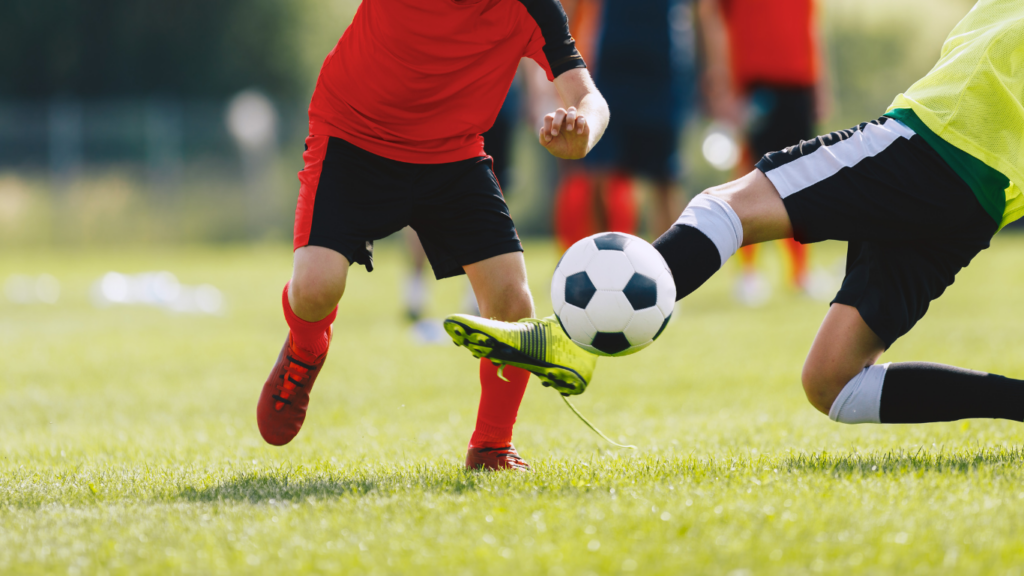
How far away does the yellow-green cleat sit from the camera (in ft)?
9.02

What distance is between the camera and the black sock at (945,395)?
310cm

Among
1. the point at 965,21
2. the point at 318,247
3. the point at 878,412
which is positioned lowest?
the point at 878,412

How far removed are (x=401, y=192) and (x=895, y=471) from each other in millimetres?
1711

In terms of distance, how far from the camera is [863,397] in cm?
318

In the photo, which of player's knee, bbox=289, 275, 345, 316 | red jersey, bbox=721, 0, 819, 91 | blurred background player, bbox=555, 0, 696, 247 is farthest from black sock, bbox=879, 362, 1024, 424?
red jersey, bbox=721, 0, 819, 91

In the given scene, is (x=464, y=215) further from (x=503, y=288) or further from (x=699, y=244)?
(x=699, y=244)

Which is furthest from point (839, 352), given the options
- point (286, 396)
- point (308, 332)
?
point (286, 396)

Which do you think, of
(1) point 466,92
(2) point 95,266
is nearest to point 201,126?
(2) point 95,266

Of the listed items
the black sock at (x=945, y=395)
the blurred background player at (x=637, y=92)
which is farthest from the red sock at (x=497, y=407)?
the blurred background player at (x=637, y=92)

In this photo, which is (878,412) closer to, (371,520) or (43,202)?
(371,520)

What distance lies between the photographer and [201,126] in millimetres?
22547

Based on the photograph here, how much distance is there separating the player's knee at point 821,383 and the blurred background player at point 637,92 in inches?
188

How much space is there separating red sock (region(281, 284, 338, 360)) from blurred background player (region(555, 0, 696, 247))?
464 cm

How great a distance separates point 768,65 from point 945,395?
18.9 feet
